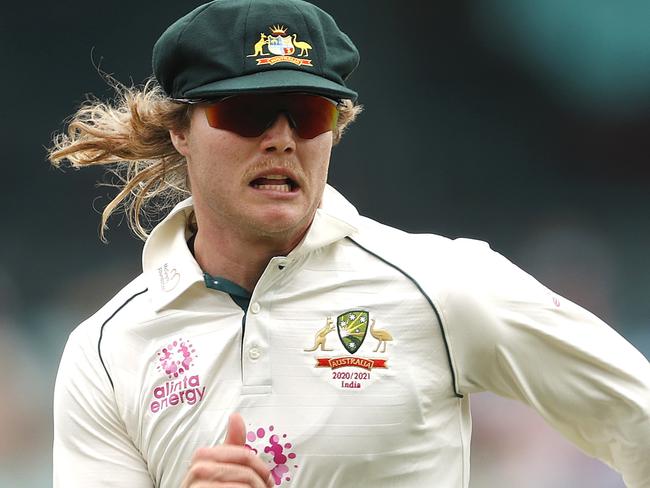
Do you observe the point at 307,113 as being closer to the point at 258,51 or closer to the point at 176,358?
the point at 258,51

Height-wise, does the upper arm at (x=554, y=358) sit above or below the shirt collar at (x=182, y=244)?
below

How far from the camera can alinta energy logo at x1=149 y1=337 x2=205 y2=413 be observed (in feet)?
7.81

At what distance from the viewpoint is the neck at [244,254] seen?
2486 millimetres

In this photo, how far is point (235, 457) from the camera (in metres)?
2.06

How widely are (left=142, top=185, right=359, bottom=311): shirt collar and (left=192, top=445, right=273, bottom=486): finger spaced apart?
0.51 meters

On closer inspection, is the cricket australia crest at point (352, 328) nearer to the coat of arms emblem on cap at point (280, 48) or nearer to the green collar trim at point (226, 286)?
the green collar trim at point (226, 286)

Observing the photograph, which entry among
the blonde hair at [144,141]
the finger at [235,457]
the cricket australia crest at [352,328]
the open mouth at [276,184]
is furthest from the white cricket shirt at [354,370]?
the blonde hair at [144,141]

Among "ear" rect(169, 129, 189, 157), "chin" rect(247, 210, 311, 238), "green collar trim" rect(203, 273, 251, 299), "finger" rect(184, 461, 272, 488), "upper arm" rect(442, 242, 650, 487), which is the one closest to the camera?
"finger" rect(184, 461, 272, 488)

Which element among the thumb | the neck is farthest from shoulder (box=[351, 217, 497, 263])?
the thumb

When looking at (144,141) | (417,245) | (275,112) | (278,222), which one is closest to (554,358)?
(417,245)

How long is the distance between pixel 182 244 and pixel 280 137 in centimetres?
43

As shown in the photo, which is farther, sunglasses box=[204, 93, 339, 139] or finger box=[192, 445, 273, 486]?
sunglasses box=[204, 93, 339, 139]

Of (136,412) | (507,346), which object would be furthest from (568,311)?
(136,412)

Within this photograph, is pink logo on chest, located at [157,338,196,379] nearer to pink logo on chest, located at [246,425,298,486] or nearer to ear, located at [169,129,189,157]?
pink logo on chest, located at [246,425,298,486]
